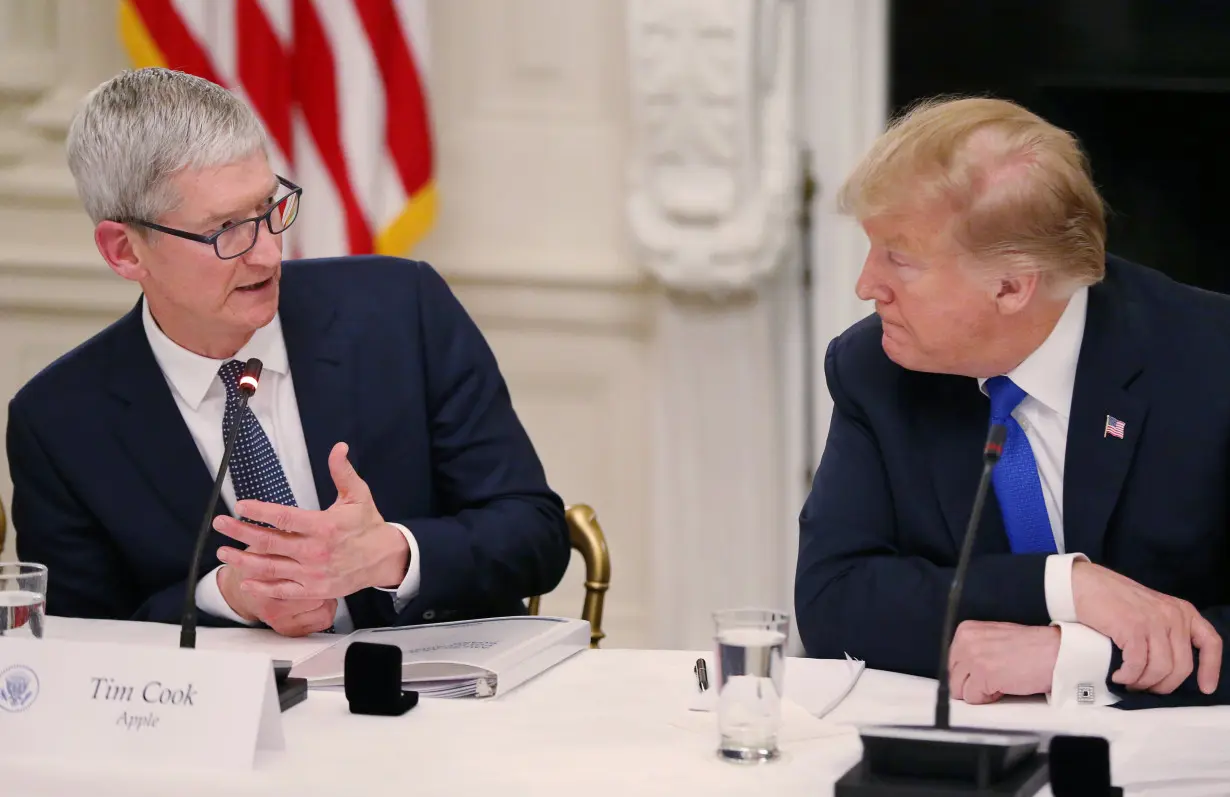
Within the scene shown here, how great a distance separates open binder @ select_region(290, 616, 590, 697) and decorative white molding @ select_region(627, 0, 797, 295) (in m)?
1.72

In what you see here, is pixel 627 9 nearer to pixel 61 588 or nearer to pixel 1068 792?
pixel 61 588

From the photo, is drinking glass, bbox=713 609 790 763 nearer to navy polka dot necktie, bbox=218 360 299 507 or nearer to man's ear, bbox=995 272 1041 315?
man's ear, bbox=995 272 1041 315

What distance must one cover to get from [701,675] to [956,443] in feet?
1.71

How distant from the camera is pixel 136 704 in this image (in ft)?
5.10

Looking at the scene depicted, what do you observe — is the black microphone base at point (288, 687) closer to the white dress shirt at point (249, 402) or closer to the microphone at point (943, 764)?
the white dress shirt at point (249, 402)

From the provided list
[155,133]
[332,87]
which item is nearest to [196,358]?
[155,133]

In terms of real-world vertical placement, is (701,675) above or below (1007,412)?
below

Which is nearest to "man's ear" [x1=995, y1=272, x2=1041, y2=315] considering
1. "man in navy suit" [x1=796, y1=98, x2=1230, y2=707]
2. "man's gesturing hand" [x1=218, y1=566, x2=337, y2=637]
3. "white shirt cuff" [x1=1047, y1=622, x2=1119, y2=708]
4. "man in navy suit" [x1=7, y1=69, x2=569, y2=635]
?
"man in navy suit" [x1=796, y1=98, x2=1230, y2=707]

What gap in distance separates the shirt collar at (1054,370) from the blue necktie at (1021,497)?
0.02 m

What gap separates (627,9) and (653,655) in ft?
6.93

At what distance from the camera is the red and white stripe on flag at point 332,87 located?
145 inches

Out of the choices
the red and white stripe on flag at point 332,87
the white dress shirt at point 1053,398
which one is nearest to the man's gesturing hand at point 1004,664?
the white dress shirt at point 1053,398

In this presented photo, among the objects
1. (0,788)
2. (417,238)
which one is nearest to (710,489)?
(417,238)

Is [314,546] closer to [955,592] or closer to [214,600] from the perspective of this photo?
[214,600]
